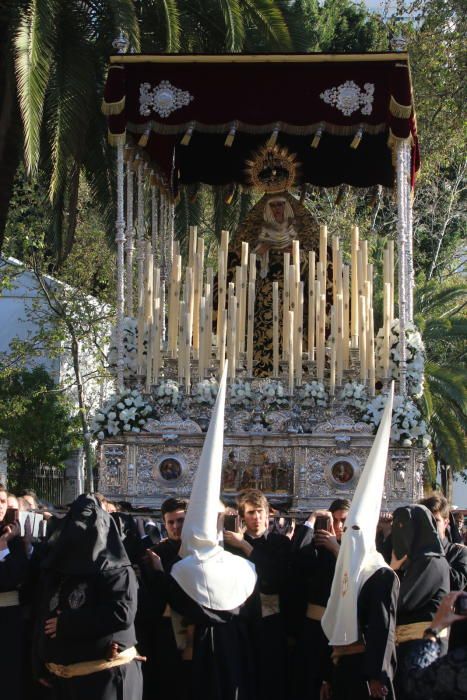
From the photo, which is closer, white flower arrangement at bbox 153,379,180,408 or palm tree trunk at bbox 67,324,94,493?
white flower arrangement at bbox 153,379,180,408

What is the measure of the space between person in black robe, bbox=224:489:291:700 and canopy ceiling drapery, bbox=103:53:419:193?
6.59m

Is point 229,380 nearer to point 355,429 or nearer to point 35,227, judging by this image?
point 355,429

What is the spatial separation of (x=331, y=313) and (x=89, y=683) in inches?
298

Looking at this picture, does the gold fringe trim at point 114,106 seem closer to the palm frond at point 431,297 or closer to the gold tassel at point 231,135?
the gold tassel at point 231,135

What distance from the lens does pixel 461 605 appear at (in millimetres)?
5410

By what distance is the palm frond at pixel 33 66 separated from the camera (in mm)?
14336

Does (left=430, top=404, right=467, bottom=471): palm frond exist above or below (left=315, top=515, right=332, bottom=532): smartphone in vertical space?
above

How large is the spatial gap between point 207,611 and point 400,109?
756 centimetres

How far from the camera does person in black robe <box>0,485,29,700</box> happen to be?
8.93 meters

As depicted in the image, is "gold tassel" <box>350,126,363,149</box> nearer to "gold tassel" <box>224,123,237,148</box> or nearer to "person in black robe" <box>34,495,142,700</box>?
"gold tassel" <box>224,123,237,148</box>

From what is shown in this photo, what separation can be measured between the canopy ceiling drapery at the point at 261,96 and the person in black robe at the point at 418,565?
23.6ft

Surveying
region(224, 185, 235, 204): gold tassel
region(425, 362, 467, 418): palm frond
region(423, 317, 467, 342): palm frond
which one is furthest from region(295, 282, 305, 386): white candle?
region(423, 317, 467, 342): palm frond

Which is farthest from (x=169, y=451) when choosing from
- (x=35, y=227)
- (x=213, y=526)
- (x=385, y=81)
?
(x=35, y=227)

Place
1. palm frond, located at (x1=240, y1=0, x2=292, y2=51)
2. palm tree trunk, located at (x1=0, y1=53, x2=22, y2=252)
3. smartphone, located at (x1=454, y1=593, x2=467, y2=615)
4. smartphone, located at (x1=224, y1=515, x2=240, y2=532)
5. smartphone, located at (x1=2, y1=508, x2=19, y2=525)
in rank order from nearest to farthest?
smartphone, located at (x1=454, y1=593, x2=467, y2=615) → smartphone, located at (x1=2, y1=508, x2=19, y2=525) → smartphone, located at (x1=224, y1=515, x2=240, y2=532) → palm tree trunk, located at (x1=0, y1=53, x2=22, y2=252) → palm frond, located at (x1=240, y1=0, x2=292, y2=51)
